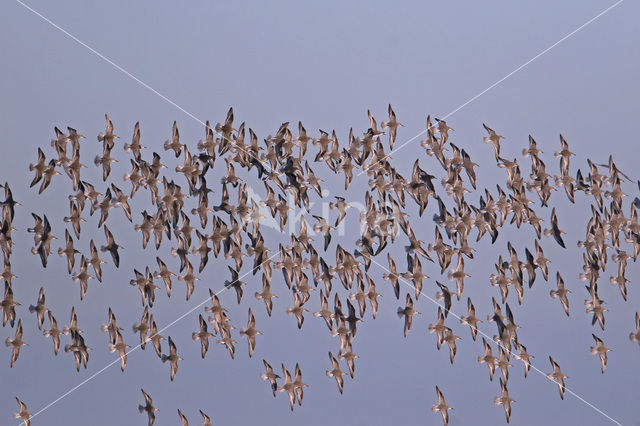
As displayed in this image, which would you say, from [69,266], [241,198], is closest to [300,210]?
[241,198]

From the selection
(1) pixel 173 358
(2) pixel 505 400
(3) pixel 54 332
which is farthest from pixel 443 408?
(3) pixel 54 332

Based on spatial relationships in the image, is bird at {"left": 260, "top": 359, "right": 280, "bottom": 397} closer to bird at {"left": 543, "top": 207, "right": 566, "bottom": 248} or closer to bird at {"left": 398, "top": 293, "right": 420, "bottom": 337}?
bird at {"left": 398, "top": 293, "right": 420, "bottom": 337}

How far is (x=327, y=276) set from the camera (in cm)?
466

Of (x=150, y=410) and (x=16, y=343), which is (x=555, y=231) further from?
(x=16, y=343)

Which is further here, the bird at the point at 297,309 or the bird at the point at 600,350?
the bird at the point at 600,350

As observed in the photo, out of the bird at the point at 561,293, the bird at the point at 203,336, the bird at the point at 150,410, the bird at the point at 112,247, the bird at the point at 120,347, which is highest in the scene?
the bird at the point at 112,247

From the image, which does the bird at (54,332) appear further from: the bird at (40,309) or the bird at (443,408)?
the bird at (443,408)

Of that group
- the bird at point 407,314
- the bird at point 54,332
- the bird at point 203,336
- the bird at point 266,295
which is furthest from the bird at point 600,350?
the bird at point 54,332

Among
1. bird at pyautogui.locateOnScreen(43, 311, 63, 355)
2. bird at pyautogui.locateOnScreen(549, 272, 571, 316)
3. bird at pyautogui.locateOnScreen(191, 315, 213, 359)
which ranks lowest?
bird at pyautogui.locateOnScreen(549, 272, 571, 316)

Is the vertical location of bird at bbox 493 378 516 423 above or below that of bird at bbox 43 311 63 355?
below

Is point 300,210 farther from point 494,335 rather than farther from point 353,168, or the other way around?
point 494,335

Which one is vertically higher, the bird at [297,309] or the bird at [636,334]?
the bird at [297,309]

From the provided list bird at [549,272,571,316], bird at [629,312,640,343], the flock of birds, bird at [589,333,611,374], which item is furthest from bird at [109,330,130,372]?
bird at [629,312,640,343]

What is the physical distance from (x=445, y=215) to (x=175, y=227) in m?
1.37
